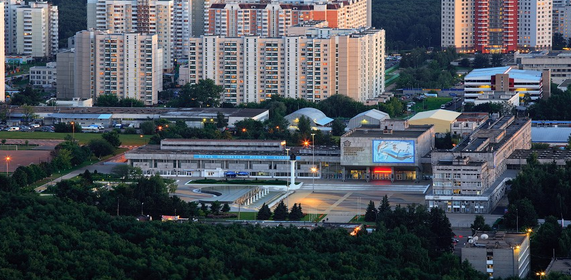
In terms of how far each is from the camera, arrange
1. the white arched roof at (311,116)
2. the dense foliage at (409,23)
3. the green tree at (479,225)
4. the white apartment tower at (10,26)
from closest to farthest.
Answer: the green tree at (479,225)
the white arched roof at (311,116)
the white apartment tower at (10,26)
the dense foliage at (409,23)

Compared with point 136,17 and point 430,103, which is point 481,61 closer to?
point 430,103

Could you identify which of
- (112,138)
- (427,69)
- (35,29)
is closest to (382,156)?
(112,138)

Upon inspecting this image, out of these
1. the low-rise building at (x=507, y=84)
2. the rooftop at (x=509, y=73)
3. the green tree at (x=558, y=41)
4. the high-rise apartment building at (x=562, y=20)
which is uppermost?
the high-rise apartment building at (x=562, y=20)

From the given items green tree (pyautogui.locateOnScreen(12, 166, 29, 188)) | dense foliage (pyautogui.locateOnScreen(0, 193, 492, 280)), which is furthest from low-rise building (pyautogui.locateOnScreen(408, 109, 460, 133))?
dense foliage (pyautogui.locateOnScreen(0, 193, 492, 280))

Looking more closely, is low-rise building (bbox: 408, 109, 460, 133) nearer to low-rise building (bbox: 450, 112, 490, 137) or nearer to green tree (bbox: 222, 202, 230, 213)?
low-rise building (bbox: 450, 112, 490, 137)

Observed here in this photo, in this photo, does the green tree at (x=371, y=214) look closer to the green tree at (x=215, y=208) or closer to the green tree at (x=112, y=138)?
the green tree at (x=215, y=208)

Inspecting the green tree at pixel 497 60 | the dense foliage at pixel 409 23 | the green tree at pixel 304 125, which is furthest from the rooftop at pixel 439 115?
the dense foliage at pixel 409 23

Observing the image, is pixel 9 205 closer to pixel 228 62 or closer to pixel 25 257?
pixel 25 257
